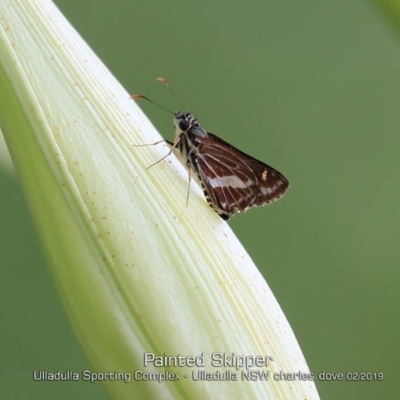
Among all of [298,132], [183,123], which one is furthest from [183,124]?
[298,132]

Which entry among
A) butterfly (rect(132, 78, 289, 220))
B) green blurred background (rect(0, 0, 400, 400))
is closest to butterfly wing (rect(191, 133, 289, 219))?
butterfly (rect(132, 78, 289, 220))

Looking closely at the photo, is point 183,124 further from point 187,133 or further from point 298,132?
point 298,132

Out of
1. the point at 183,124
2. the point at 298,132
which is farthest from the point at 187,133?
the point at 298,132

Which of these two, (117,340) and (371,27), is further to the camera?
(371,27)

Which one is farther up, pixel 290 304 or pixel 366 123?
pixel 366 123

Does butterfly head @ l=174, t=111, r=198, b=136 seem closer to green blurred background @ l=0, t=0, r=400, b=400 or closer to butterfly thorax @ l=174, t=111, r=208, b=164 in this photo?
butterfly thorax @ l=174, t=111, r=208, b=164

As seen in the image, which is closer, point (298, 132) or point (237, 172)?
point (237, 172)

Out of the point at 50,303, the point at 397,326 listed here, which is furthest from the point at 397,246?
the point at 50,303

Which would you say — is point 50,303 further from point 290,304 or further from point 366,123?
point 366,123
